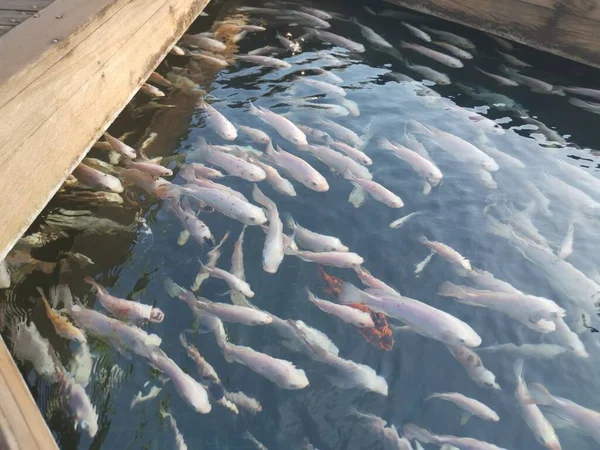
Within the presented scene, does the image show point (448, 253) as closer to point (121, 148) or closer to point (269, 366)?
point (269, 366)

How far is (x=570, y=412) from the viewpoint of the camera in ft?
12.9

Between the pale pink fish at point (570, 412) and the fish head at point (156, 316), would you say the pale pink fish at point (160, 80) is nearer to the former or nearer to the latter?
the fish head at point (156, 316)

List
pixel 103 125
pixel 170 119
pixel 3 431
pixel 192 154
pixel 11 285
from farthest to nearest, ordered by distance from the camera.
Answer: pixel 170 119 < pixel 192 154 < pixel 103 125 < pixel 11 285 < pixel 3 431

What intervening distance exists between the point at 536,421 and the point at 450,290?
1.29 m

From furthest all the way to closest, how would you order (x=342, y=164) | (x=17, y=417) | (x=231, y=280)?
(x=342, y=164) < (x=231, y=280) < (x=17, y=417)

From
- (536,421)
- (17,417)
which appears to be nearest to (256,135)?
(536,421)

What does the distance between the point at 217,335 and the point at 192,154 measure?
2524mm

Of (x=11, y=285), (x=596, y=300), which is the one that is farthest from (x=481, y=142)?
(x=11, y=285)

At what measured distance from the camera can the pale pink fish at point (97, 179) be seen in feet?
17.2

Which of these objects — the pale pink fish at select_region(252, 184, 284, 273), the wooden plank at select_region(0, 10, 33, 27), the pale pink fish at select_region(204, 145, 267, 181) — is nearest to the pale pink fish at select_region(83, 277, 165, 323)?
the pale pink fish at select_region(252, 184, 284, 273)

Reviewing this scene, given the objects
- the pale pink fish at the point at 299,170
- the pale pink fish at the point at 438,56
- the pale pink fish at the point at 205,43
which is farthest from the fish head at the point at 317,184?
the pale pink fish at the point at 438,56

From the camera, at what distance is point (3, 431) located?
245 cm

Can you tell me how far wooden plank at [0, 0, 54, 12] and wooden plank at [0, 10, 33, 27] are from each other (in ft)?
0.28

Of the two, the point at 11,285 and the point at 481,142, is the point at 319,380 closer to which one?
the point at 11,285
